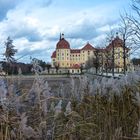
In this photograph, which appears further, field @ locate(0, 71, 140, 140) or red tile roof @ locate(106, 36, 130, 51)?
red tile roof @ locate(106, 36, 130, 51)

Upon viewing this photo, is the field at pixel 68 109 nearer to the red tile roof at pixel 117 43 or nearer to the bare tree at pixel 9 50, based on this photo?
the bare tree at pixel 9 50

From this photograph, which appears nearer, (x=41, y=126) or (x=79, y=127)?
(x=41, y=126)

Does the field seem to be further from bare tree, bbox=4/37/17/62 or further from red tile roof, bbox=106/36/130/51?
red tile roof, bbox=106/36/130/51

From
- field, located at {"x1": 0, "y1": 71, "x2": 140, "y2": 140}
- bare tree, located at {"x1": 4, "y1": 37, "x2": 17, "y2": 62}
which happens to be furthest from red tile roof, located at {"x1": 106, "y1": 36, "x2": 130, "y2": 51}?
bare tree, located at {"x1": 4, "y1": 37, "x2": 17, "y2": 62}

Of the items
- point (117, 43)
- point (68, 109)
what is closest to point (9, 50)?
point (68, 109)

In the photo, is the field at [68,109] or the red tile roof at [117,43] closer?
the field at [68,109]

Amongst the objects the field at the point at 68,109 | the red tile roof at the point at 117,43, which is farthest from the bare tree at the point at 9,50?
the red tile roof at the point at 117,43

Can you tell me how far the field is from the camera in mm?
3285

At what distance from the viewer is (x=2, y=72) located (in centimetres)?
369

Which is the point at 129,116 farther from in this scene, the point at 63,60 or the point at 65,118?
the point at 63,60

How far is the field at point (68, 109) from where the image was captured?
329 cm

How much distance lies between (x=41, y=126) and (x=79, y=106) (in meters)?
1.60

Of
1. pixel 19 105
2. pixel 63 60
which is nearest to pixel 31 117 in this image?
pixel 19 105

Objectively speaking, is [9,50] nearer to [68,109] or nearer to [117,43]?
[68,109]
